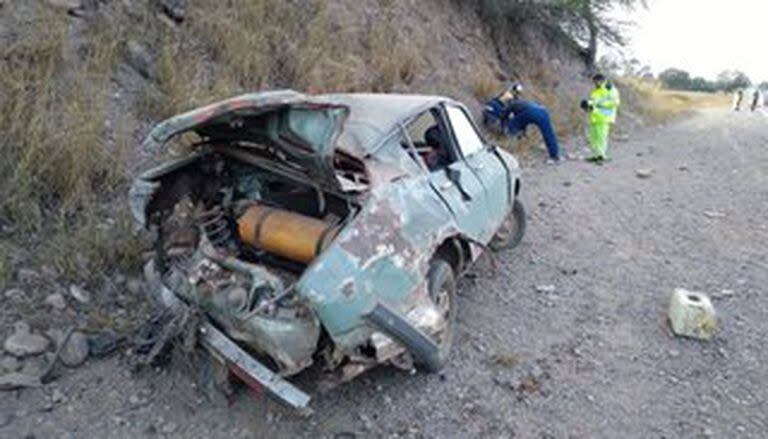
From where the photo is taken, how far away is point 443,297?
3902 mm

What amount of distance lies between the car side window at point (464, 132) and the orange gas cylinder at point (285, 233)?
169 centimetres

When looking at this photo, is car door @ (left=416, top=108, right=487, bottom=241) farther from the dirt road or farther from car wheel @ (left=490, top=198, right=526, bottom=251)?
car wheel @ (left=490, top=198, right=526, bottom=251)

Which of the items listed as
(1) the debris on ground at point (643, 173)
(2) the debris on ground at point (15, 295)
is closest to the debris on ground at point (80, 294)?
(2) the debris on ground at point (15, 295)

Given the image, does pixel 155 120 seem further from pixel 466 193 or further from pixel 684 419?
pixel 684 419

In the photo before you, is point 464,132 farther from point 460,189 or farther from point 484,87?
point 484,87

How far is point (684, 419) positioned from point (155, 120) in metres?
5.14

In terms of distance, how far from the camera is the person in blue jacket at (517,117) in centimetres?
1046

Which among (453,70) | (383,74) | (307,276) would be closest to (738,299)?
(307,276)

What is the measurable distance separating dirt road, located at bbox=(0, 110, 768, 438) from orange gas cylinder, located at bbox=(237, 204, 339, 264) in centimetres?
73

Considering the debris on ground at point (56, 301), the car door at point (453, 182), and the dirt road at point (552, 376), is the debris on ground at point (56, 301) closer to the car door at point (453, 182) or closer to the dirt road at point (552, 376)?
the dirt road at point (552, 376)

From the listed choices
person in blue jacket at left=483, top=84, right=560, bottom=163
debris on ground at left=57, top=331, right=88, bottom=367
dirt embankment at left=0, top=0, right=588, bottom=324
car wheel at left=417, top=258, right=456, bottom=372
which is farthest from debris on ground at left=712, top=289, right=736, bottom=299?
person in blue jacket at left=483, top=84, right=560, bottom=163

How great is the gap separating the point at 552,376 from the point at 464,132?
6.82ft

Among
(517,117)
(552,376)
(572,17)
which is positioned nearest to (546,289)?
(552,376)

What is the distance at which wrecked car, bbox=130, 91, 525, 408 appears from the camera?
2922 millimetres
